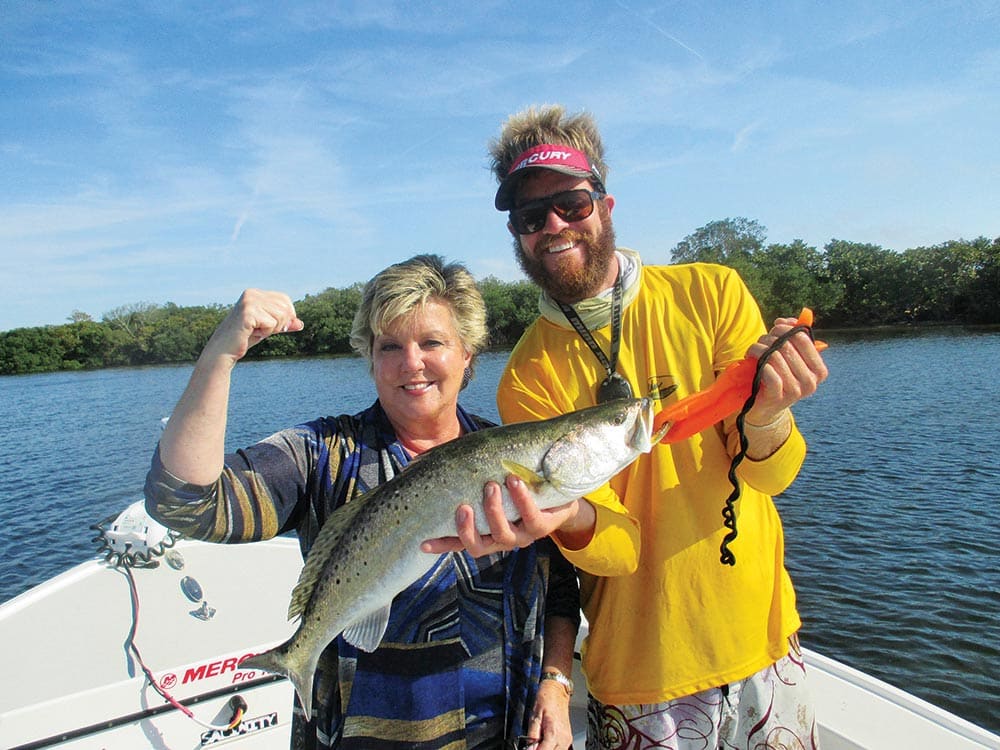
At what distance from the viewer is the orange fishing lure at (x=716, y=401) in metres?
2.26

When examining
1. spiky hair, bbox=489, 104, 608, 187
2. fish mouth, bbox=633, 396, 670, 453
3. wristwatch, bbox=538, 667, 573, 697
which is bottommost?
wristwatch, bbox=538, 667, 573, 697

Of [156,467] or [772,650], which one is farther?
[772,650]

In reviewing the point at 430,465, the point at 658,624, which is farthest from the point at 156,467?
the point at 658,624

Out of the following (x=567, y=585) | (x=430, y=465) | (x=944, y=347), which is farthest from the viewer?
(x=944, y=347)

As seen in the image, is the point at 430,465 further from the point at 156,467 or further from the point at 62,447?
the point at 62,447

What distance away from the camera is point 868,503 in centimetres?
1459

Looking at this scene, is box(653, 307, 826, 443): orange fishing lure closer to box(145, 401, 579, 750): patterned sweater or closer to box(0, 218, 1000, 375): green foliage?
box(145, 401, 579, 750): patterned sweater

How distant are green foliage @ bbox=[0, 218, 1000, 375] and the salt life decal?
60933 mm

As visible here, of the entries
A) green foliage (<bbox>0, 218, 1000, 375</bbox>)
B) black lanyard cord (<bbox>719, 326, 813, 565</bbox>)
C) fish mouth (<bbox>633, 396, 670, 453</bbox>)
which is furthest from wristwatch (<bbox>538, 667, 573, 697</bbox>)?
green foliage (<bbox>0, 218, 1000, 375</bbox>)

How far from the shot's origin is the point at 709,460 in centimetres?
269

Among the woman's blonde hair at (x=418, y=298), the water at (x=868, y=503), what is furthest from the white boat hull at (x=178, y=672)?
the water at (x=868, y=503)

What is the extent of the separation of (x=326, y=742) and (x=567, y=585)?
1141mm

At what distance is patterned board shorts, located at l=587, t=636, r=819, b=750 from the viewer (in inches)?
103

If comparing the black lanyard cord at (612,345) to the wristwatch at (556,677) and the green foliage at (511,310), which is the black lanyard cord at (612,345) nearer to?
the wristwatch at (556,677)
